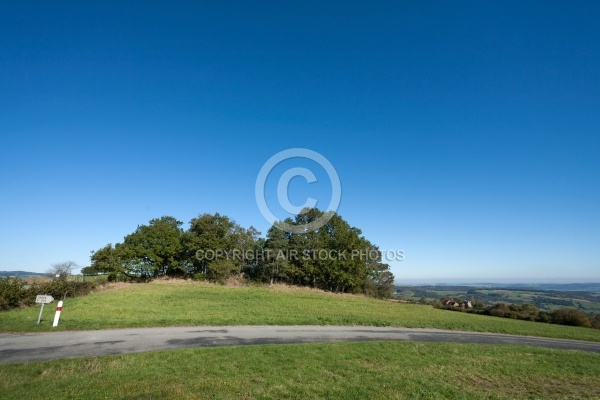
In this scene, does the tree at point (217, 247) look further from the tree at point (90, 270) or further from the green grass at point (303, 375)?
the green grass at point (303, 375)

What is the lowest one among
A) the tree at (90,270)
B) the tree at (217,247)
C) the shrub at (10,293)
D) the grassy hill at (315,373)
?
the grassy hill at (315,373)

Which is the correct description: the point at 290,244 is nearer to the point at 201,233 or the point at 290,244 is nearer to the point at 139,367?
the point at 201,233

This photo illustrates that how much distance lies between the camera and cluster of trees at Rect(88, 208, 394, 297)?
5322 cm

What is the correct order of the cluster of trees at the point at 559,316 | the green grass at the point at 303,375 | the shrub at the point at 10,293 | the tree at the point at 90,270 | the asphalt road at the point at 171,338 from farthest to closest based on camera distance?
the tree at the point at 90,270 → the cluster of trees at the point at 559,316 → the shrub at the point at 10,293 → the asphalt road at the point at 171,338 → the green grass at the point at 303,375

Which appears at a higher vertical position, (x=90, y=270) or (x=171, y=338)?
A: (x=90, y=270)

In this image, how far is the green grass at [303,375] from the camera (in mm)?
7254

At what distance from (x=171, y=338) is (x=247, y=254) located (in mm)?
45778

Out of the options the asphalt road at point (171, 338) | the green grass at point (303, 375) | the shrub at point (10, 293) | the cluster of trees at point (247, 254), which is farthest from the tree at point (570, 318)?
the shrub at point (10, 293)

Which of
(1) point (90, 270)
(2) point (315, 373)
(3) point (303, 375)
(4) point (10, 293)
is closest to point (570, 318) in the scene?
(2) point (315, 373)

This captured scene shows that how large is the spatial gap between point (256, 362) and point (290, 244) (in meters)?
46.8

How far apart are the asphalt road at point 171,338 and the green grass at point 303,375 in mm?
1295

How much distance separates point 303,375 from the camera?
891cm

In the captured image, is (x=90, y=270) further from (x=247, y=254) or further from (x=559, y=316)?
(x=559, y=316)

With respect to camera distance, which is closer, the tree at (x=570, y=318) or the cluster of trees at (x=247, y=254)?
the tree at (x=570, y=318)
